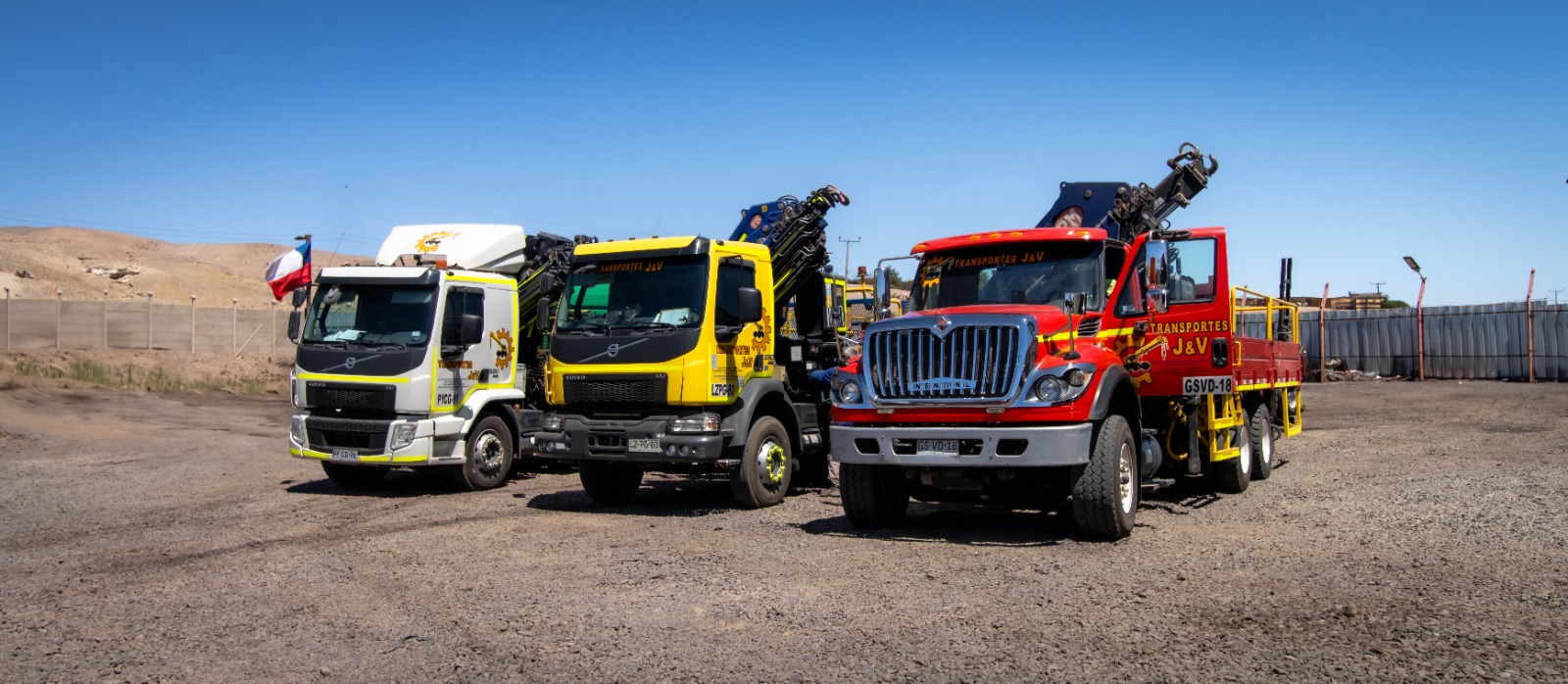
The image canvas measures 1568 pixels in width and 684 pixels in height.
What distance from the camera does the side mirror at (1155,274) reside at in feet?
32.6

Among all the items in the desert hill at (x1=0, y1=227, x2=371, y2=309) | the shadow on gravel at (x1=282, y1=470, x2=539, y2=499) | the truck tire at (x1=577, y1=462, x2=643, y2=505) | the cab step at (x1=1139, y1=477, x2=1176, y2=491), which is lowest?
the shadow on gravel at (x1=282, y1=470, x2=539, y2=499)

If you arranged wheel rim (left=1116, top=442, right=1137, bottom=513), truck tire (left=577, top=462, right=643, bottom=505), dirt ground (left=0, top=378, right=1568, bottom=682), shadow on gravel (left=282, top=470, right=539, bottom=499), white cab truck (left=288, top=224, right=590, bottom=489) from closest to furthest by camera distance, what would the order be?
dirt ground (left=0, top=378, right=1568, bottom=682) < wheel rim (left=1116, top=442, right=1137, bottom=513) < truck tire (left=577, top=462, right=643, bottom=505) < white cab truck (left=288, top=224, right=590, bottom=489) < shadow on gravel (left=282, top=470, right=539, bottom=499)

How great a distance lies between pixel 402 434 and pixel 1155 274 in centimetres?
817

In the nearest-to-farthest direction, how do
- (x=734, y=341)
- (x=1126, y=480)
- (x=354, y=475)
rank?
(x=1126, y=480)
(x=734, y=341)
(x=354, y=475)

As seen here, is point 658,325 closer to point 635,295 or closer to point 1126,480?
point 635,295

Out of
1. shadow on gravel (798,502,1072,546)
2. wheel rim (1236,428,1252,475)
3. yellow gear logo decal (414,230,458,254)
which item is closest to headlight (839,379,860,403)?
shadow on gravel (798,502,1072,546)

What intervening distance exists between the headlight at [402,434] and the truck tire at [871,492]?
542cm

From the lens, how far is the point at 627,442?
11.2m

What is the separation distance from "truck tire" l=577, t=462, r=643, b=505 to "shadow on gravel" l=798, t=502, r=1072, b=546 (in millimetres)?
2806

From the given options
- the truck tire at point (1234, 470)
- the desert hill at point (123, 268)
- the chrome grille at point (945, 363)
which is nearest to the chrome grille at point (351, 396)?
the chrome grille at point (945, 363)

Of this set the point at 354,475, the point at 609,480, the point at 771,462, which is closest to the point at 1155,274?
the point at 771,462

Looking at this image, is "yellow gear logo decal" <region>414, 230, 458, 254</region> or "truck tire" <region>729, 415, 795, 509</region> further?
"yellow gear logo decal" <region>414, 230, 458, 254</region>

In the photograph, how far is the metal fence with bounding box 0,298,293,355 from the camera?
35.4 meters

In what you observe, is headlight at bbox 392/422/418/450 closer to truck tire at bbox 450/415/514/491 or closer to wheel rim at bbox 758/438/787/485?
truck tire at bbox 450/415/514/491
